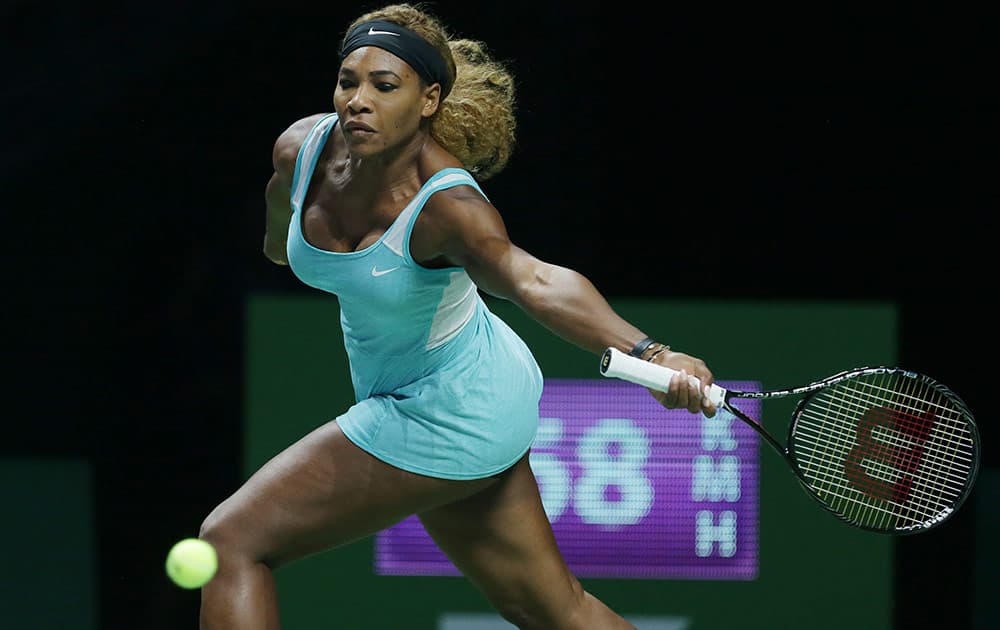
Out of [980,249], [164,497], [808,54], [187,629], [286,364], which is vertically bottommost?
[187,629]

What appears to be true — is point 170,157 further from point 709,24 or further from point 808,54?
point 808,54

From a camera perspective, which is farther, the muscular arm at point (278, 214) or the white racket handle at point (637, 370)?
the muscular arm at point (278, 214)

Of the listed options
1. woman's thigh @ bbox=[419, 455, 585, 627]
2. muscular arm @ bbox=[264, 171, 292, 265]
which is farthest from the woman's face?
woman's thigh @ bbox=[419, 455, 585, 627]

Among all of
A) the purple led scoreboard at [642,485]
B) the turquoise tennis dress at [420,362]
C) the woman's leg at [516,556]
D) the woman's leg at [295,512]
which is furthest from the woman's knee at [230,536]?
the purple led scoreboard at [642,485]

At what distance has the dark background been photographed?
3479 millimetres

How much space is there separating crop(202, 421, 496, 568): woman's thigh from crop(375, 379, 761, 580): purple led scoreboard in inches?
48.0

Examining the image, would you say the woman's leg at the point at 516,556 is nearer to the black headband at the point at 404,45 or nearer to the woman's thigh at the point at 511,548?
the woman's thigh at the point at 511,548

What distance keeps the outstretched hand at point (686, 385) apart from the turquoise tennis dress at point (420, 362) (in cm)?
38

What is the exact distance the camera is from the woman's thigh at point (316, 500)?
219 cm

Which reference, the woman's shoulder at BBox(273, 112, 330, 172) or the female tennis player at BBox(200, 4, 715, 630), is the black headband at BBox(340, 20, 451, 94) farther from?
the woman's shoulder at BBox(273, 112, 330, 172)

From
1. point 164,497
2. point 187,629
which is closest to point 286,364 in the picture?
point 164,497

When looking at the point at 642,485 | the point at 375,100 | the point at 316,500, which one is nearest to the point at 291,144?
the point at 375,100

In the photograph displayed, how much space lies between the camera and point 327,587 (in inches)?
138

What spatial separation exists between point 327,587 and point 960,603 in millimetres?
1605
